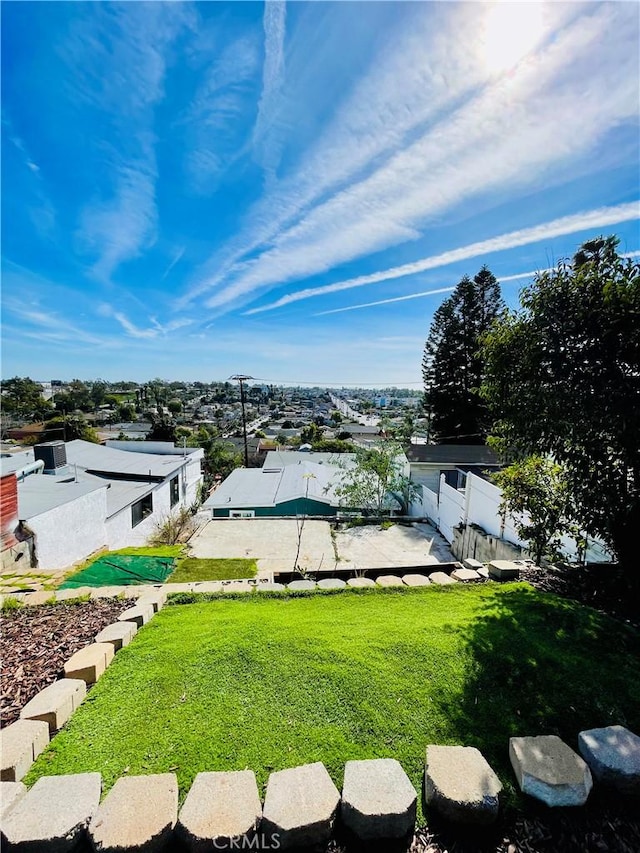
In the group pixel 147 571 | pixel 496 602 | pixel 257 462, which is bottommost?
pixel 257 462

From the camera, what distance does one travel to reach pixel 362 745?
5.95 feet

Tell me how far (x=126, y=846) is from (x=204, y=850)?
30 centimetres

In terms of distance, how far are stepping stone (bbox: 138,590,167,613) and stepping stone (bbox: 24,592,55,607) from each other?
0.91m

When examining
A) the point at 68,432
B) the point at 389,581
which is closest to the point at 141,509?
the point at 389,581

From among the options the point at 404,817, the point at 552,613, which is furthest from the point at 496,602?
the point at 404,817

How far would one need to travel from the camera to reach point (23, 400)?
122 feet

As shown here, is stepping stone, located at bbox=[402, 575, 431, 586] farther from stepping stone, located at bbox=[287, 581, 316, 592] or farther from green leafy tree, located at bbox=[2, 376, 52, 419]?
green leafy tree, located at bbox=[2, 376, 52, 419]

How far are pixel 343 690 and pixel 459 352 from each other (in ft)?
68.5

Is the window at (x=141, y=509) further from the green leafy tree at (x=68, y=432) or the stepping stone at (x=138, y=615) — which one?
the green leafy tree at (x=68, y=432)

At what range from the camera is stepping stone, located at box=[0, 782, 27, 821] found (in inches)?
59.5

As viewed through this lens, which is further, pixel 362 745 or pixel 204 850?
pixel 362 745

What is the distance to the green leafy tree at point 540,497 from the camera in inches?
151

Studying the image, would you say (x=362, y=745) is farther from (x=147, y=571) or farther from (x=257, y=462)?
(x=257, y=462)

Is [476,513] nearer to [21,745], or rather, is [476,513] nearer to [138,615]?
[138,615]
